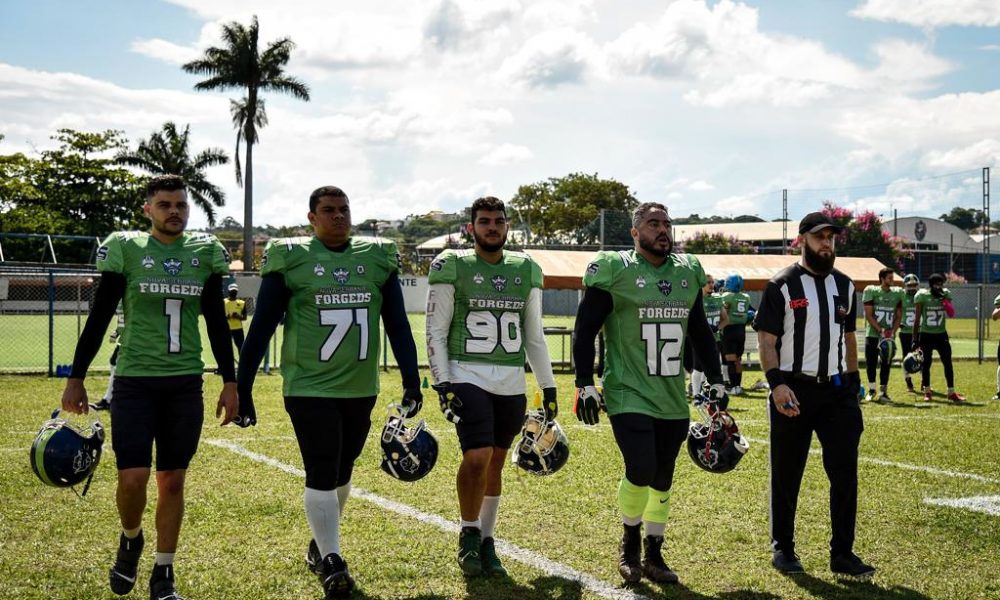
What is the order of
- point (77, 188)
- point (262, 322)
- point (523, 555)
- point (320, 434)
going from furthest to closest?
point (77, 188)
point (523, 555)
point (262, 322)
point (320, 434)

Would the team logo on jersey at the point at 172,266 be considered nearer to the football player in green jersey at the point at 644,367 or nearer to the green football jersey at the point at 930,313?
the football player in green jersey at the point at 644,367

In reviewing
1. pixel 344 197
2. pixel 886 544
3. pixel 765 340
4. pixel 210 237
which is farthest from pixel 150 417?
pixel 886 544

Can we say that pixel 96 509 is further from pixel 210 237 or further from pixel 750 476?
pixel 750 476

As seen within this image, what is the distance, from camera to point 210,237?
5.44 metres

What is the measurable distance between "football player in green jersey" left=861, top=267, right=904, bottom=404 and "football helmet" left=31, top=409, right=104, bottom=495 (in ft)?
41.9

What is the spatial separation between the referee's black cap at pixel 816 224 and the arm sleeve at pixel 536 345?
167 cm

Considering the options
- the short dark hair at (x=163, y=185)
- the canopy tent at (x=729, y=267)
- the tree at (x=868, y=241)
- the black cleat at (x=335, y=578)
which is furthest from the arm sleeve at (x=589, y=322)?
the tree at (x=868, y=241)

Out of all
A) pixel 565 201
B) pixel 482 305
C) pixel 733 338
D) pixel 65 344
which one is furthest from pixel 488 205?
pixel 565 201

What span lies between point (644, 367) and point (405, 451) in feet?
4.75

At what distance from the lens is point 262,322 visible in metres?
5.34

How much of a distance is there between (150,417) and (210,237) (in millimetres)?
1053

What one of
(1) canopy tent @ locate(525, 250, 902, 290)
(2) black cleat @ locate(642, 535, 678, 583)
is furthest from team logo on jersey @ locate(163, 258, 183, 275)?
(1) canopy tent @ locate(525, 250, 902, 290)

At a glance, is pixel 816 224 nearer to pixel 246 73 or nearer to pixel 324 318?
pixel 324 318

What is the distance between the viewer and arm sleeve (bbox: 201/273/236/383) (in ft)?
17.5
